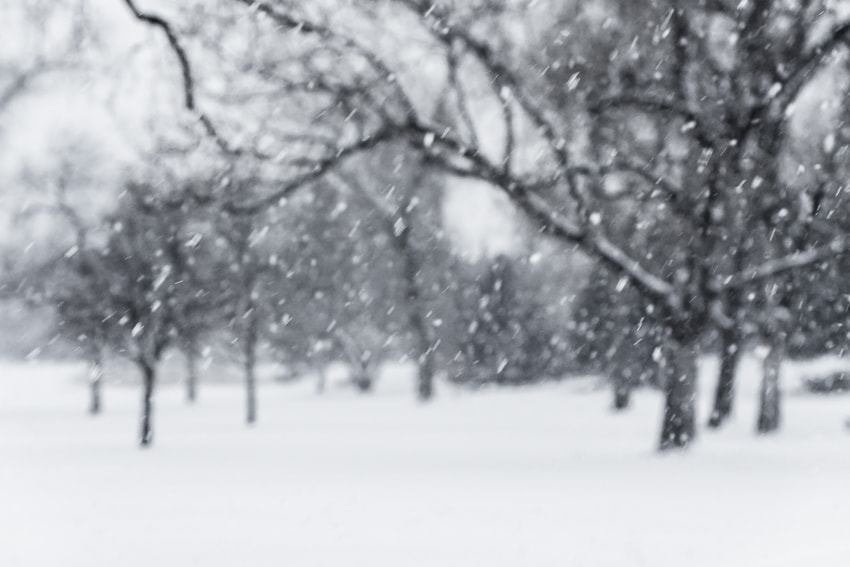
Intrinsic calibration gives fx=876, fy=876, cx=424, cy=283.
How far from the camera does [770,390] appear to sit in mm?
19438

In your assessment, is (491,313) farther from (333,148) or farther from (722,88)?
(333,148)

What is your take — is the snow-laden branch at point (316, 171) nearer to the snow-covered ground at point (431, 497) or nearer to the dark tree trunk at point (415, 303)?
the snow-covered ground at point (431, 497)

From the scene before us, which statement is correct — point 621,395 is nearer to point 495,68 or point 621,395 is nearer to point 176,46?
point 495,68

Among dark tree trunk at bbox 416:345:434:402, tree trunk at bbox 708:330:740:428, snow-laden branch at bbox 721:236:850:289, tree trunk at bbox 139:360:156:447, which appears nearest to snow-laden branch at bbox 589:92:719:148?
snow-laden branch at bbox 721:236:850:289

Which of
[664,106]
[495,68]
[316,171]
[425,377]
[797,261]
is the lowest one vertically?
[425,377]

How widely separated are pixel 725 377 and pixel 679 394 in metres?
6.86

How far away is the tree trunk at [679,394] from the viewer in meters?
13.8

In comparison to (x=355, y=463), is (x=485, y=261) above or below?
above

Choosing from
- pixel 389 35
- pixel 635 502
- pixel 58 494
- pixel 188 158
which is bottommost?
pixel 58 494

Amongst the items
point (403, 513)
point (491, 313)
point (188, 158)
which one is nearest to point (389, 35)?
point (188, 158)

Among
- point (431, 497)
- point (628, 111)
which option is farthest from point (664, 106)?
point (431, 497)

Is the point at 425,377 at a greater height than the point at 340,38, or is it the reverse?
the point at 340,38

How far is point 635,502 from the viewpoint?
1000 centimetres

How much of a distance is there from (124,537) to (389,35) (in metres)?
6.98
